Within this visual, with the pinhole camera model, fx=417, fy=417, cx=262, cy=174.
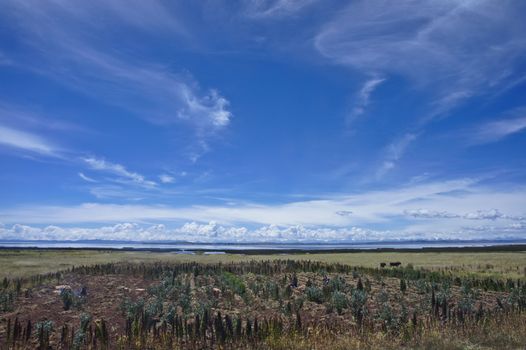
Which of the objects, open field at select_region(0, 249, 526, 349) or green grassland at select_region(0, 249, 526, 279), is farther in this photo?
green grassland at select_region(0, 249, 526, 279)

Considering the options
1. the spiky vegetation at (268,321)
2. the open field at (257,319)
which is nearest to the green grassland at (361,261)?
the open field at (257,319)

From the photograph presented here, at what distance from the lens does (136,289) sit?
2047cm

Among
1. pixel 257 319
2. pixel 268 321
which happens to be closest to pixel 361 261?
pixel 257 319

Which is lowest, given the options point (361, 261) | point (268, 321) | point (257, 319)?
point (257, 319)

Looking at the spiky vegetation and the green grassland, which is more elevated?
the green grassland

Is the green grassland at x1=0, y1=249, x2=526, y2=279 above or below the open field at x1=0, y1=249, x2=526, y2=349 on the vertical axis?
above

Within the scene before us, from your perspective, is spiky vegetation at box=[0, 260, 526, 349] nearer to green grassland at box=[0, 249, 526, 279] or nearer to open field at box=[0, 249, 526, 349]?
open field at box=[0, 249, 526, 349]

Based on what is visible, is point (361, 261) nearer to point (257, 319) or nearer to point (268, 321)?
point (257, 319)

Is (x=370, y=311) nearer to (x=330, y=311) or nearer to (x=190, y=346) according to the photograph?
(x=330, y=311)

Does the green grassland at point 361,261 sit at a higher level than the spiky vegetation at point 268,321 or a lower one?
higher

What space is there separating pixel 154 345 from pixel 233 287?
10613mm

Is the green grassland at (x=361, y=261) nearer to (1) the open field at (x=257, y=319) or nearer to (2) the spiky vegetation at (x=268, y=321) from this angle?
(1) the open field at (x=257, y=319)

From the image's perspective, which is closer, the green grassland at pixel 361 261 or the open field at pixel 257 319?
the open field at pixel 257 319

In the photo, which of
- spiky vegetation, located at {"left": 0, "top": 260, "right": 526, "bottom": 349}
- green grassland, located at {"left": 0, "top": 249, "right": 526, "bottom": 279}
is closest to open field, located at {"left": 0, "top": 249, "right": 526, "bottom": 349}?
spiky vegetation, located at {"left": 0, "top": 260, "right": 526, "bottom": 349}
